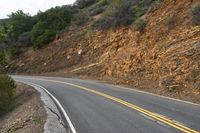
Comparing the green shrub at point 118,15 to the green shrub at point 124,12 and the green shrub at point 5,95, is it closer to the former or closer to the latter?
the green shrub at point 124,12

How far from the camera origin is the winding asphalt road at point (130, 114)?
39.7ft

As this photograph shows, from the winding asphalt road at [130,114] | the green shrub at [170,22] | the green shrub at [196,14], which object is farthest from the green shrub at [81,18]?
the winding asphalt road at [130,114]

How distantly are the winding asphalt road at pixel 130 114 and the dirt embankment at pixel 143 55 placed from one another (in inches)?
116

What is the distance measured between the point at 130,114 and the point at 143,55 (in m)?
15.2

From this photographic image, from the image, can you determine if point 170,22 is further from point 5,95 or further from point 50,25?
point 50,25

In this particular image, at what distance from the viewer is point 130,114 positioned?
48.1ft

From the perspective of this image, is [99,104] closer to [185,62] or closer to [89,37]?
[185,62]

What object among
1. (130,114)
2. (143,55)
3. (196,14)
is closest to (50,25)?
(143,55)

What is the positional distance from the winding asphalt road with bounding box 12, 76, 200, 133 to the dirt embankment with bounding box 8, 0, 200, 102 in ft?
9.65

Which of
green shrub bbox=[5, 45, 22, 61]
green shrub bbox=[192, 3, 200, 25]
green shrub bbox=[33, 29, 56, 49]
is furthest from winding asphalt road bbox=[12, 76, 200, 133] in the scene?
green shrub bbox=[5, 45, 22, 61]

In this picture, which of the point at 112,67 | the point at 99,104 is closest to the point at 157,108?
the point at 99,104

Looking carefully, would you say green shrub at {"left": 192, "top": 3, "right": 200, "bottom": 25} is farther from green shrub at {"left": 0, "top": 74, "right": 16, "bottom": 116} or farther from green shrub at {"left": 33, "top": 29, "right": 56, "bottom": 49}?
green shrub at {"left": 33, "top": 29, "right": 56, "bottom": 49}

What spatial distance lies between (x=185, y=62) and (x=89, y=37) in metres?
21.3

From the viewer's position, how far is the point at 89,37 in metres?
43.3
